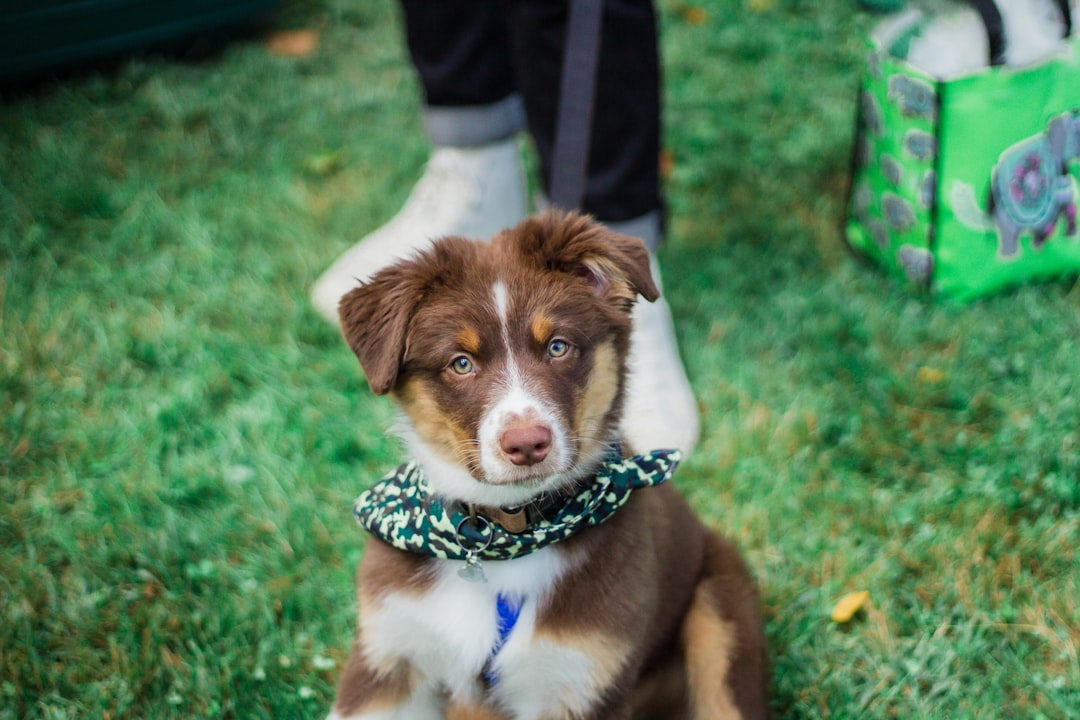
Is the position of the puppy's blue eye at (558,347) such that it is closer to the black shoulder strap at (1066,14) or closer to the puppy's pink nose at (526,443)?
the puppy's pink nose at (526,443)

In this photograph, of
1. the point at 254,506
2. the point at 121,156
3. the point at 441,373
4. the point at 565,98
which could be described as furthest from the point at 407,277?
the point at 121,156

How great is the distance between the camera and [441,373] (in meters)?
2.32

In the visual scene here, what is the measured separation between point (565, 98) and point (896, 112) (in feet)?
5.27

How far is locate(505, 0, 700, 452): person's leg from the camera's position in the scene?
3426 mm

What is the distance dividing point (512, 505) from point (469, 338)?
1.31ft

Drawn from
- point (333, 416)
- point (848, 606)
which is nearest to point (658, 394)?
point (848, 606)

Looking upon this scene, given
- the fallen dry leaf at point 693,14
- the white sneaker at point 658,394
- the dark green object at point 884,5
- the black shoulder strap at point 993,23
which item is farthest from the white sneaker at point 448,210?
the fallen dry leaf at point 693,14

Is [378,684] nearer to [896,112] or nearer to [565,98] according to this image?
[565,98]

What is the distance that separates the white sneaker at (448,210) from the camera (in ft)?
14.1

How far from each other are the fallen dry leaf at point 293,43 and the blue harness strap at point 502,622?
5032mm

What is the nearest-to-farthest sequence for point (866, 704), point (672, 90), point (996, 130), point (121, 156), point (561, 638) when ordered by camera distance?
point (561, 638), point (866, 704), point (996, 130), point (121, 156), point (672, 90)

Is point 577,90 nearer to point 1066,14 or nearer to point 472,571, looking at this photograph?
point 472,571

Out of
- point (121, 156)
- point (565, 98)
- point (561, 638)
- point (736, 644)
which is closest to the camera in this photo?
point (561, 638)

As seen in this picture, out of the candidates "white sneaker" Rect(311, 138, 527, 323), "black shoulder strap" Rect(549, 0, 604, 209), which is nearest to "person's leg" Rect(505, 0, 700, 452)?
"black shoulder strap" Rect(549, 0, 604, 209)
